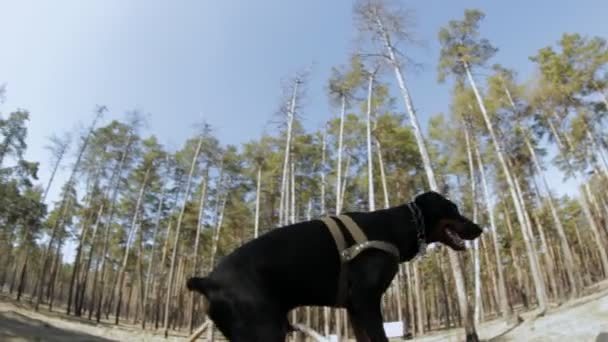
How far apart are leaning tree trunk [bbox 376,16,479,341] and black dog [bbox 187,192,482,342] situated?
8.46 metres

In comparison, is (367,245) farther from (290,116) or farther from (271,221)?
(271,221)

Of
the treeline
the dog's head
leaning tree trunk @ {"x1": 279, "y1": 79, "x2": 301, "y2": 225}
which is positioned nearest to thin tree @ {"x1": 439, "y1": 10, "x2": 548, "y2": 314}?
the treeline

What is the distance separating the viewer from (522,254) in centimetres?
3231

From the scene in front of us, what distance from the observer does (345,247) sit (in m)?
2.10

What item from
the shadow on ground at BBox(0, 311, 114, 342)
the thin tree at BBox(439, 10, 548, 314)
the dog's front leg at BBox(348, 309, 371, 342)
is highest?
the thin tree at BBox(439, 10, 548, 314)

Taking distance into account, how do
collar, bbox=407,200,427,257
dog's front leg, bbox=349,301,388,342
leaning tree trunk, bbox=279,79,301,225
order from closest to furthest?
dog's front leg, bbox=349,301,388,342
collar, bbox=407,200,427,257
leaning tree trunk, bbox=279,79,301,225

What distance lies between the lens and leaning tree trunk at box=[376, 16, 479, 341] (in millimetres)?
9531

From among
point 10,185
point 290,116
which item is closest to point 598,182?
point 290,116

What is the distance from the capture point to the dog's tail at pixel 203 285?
185 centimetres

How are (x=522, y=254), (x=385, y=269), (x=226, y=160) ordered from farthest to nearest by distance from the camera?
(x=522, y=254) → (x=226, y=160) → (x=385, y=269)

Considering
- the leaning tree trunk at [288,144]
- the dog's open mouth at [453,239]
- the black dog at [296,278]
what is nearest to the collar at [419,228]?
the black dog at [296,278]

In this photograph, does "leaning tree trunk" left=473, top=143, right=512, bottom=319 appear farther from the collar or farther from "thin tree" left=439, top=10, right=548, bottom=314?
the collar

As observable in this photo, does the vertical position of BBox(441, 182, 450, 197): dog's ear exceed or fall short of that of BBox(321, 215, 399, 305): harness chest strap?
it exceeds it

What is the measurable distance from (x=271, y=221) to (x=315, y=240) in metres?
27.1
